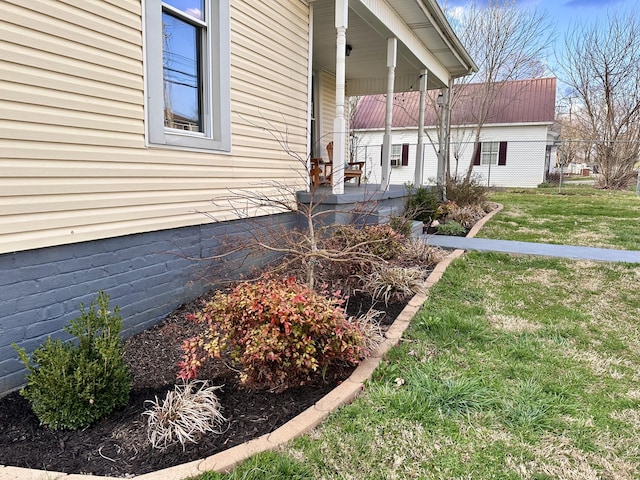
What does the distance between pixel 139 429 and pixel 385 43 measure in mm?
7677

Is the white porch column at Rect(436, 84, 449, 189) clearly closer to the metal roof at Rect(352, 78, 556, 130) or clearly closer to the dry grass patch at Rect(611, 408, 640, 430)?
the metal roof at Rect(352, 78, 556, 130)

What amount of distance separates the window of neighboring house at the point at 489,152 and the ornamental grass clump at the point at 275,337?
67.5ft

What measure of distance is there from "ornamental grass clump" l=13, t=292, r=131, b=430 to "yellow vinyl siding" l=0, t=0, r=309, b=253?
760 millimetres

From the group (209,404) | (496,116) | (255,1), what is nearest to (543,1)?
(496,116)

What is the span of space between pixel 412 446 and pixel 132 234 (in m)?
2.62

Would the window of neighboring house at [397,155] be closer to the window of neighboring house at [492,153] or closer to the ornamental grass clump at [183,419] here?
the window of neighboring house at [492,153]

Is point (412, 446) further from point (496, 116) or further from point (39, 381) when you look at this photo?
point (496, 116)

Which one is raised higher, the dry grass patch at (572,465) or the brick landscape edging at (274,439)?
the brick landscape edging at (274,439)

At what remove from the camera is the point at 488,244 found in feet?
21.6

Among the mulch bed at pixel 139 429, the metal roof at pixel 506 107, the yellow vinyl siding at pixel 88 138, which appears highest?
the metal roof at pixel 506 107

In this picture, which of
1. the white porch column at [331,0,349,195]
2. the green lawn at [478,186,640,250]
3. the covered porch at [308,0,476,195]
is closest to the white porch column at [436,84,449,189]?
the covered porch at [308,0,476,195]

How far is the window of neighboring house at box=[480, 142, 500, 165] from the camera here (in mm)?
20938

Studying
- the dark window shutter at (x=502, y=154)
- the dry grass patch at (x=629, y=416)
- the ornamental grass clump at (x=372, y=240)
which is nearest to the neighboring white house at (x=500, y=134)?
the dark window shutter at (x=502, y=154)

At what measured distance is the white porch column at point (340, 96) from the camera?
17.7 ft
